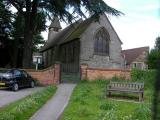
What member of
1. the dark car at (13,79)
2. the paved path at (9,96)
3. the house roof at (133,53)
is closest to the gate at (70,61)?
the dark car at (13,79)

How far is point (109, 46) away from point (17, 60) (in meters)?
13.3

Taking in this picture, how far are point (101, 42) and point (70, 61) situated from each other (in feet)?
15.8

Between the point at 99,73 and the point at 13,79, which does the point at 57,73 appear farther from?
the point at 13,79

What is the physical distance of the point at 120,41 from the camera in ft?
171

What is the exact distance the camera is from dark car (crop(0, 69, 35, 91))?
92.0ft

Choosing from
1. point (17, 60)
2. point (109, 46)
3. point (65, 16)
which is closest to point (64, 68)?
point (65, 16)

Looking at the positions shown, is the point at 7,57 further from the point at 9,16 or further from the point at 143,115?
the point at 143,115

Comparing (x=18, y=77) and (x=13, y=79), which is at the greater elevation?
(x=18, y=77)

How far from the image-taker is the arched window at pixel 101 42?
5031 cm

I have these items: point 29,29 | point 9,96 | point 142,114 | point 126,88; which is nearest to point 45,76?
point 29,29

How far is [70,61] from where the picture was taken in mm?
51781

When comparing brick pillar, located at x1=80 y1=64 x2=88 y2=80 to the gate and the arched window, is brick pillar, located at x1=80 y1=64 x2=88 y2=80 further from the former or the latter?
the arched window

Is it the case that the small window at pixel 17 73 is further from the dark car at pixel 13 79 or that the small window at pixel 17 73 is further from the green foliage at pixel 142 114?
the green foliage at pixel 142 114

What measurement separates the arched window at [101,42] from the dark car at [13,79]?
808 inches
